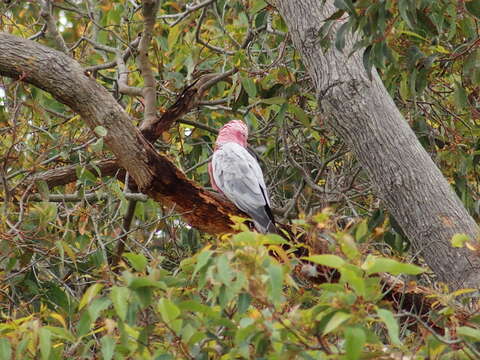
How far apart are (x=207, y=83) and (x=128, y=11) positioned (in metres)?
1.35

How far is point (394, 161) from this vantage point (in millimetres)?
3975

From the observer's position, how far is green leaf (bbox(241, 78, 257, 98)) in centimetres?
457

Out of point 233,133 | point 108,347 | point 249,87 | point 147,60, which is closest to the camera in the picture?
point 108,347

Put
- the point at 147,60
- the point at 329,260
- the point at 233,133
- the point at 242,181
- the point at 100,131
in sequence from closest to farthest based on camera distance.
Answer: the point at 329,260
the point at 100,131
the point at 147,60
the point at 242,181
the point at 233,133

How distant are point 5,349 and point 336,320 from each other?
103 centimetres

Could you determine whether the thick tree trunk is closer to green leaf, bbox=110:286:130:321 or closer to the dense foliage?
the dense foliage

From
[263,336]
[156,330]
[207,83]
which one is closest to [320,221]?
[263,336]

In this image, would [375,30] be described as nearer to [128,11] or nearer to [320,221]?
[320,221]

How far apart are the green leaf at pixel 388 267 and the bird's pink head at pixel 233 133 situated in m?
2.69

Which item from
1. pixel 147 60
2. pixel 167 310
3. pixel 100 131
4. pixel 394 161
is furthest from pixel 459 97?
pixel 167 310

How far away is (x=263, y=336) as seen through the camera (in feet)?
8.16

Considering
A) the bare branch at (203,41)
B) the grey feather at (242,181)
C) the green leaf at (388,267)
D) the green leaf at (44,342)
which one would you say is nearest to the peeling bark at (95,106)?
the grey feather at (242,181)

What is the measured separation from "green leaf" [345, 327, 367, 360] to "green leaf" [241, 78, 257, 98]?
7.91ft

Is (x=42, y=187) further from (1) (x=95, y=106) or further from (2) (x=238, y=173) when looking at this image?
(2) (x=238, y=173)
